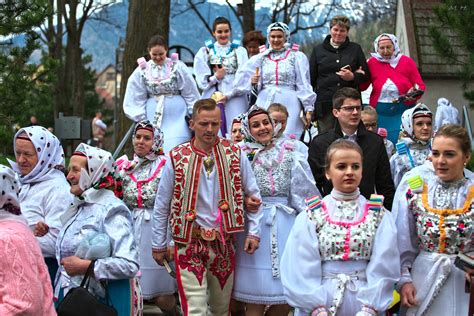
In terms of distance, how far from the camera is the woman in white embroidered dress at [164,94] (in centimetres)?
1234

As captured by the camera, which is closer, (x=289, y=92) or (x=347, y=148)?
(x=347, y=148)

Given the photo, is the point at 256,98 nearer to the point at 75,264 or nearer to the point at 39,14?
the point at 39,14

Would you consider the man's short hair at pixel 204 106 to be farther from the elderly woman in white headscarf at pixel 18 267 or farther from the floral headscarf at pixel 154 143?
the elderly woman in white headscarf at pixel 18 267

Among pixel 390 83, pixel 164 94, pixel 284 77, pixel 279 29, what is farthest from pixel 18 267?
pixel 390 83

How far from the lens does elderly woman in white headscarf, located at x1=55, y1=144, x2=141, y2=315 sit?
642cm

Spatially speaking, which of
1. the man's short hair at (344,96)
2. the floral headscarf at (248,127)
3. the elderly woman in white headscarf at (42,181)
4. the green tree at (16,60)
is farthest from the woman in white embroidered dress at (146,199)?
the man's short hair at (344,96)

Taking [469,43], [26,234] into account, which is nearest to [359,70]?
[469,43]

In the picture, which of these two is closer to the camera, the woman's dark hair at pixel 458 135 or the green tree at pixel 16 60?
the woman's dark hair at pixel 458 135

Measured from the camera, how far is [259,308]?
8047 mm

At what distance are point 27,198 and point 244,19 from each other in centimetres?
2057

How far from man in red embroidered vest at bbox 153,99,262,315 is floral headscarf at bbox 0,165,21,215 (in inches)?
92.2

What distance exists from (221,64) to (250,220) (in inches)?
212

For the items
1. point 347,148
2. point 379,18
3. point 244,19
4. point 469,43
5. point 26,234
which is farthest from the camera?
point 379,18

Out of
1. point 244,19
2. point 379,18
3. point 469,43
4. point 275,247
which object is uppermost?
point 379,18
